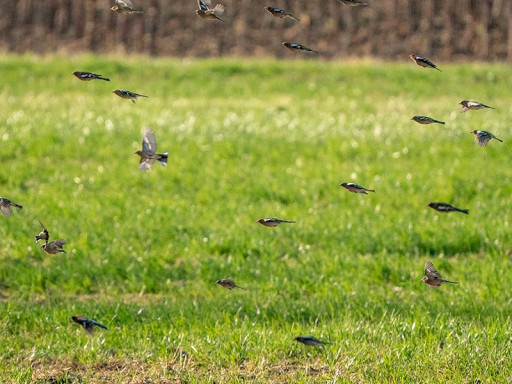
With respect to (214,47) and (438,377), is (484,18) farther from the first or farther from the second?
(438,377)

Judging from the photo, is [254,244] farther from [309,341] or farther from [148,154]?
[148,154]

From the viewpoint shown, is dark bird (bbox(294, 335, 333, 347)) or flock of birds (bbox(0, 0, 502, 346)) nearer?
flock of birds (bbox(0, 0, 502, 346))

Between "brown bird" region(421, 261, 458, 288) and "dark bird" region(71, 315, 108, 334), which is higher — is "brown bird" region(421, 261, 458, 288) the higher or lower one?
the higher one

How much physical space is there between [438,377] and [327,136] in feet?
25.6

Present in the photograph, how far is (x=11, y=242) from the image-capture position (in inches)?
340

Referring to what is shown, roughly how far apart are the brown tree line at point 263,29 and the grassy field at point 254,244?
9.02 meters

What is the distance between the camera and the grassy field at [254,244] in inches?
225

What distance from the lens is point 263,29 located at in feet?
85.7

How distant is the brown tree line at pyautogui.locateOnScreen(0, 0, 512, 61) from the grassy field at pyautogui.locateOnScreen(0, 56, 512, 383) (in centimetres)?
902

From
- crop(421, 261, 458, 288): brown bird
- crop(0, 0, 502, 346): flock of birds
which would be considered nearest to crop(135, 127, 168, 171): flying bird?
crop(0, 0, 502, 346): flock of birds

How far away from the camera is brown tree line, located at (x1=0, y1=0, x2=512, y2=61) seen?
82.3 feet

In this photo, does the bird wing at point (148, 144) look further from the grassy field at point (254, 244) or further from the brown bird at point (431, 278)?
the brown bird at point (431, 278)

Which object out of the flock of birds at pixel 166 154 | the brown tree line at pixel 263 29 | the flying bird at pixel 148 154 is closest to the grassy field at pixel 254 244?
the flock of birds at pixel 166 154

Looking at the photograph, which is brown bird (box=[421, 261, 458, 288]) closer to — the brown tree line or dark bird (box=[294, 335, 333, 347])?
dark bird (box=[294, 335, 333, 347])
